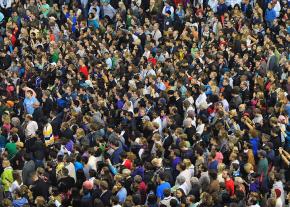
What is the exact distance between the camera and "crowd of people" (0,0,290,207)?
14.3 metres

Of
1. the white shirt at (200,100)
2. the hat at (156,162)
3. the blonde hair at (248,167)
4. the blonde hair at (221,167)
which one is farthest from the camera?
the white shirt at (200,100)

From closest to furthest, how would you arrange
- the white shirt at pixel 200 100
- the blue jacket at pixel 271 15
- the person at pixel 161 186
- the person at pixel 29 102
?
1. the person at pixel 161 186
2. the white shirt at pixel 200 100
3. the person at pixel 29 102
4. the blue jacket at pixel 271 15

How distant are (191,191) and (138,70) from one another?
657cm

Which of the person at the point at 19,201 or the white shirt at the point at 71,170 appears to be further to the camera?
the white shirt at the point at 71,170

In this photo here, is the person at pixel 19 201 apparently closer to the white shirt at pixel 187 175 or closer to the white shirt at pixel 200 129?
the white shirt at pixel 187 175

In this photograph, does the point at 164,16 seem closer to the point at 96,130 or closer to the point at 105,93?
the point at 105,93

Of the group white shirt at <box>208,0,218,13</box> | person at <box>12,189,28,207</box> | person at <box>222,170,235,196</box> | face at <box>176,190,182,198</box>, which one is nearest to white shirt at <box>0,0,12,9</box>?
white shirt at <box>208,0,218,13</box>

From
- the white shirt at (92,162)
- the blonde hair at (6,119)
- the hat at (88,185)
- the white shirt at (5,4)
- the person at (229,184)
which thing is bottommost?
the person at (229,184)

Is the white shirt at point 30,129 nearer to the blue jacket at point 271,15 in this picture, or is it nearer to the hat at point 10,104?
the hat at point 10,104

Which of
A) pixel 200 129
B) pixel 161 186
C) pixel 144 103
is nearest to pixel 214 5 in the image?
pixel 144 103

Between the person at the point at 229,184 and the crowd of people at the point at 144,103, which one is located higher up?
the crowd of people at the point at 144,103

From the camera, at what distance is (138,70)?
66.0 feet

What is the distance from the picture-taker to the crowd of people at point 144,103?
14.3 m

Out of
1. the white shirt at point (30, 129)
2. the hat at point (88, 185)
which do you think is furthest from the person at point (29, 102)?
the hat at point (88, 185)
